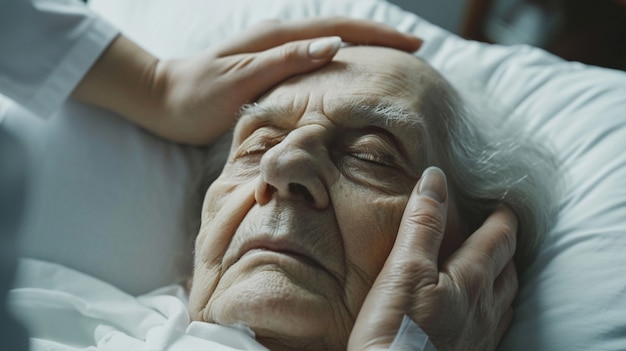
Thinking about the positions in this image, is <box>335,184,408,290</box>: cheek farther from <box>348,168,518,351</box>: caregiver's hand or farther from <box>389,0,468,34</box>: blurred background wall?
<box>389,0,468,34</box>: blurred background wall

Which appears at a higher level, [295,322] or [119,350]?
[295,322]

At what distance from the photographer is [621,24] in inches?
96.3

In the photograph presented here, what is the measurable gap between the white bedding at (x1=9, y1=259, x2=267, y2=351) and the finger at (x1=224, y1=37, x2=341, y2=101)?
1.41ft

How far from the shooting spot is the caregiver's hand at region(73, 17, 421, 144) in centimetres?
136

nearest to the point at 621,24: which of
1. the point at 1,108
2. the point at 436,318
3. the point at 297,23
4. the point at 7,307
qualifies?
the point at 297,23

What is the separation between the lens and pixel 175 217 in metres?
1.43

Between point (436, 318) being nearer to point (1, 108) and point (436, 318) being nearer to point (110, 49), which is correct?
point (110, 49)

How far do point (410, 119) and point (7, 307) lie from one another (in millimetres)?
706

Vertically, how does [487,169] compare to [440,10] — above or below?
above

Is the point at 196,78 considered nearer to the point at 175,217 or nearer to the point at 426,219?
the point at 175,217

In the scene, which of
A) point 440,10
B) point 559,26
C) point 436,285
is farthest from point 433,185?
point 440,10

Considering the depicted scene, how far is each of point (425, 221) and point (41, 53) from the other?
36.3 inches

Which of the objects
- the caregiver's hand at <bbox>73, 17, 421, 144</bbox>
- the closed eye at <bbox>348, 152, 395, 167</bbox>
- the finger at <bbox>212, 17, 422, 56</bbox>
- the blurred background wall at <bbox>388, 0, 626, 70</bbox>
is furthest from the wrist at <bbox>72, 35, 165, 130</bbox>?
the blurred background wall at <bbox>388, 0, 626, 70</bbox>

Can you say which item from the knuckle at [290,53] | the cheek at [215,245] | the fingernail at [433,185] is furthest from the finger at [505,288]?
the knuckle at [290,53]
